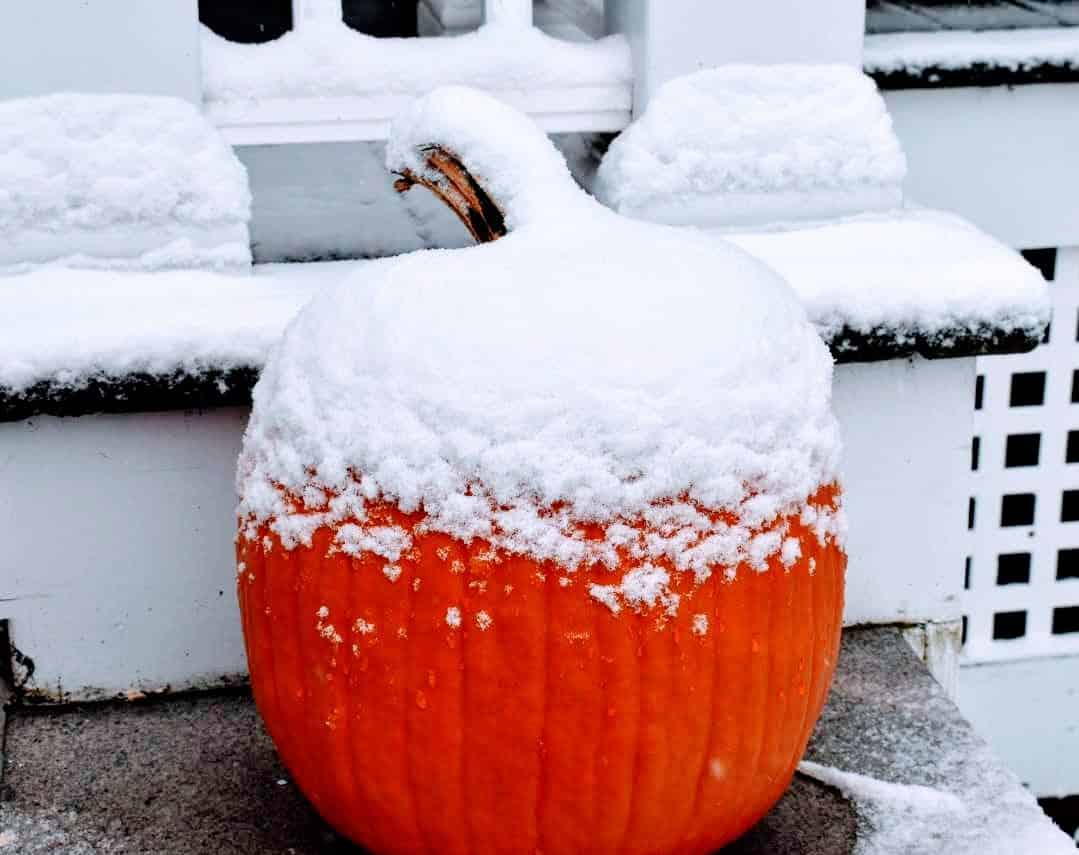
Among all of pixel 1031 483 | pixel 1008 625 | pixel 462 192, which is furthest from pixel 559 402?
pixel 1008 625

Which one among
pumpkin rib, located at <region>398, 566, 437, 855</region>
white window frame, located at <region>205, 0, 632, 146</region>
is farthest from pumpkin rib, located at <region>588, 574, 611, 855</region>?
white window frame, located at <region>205, 0, 632, 146</region>

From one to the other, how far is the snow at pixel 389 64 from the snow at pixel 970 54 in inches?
15.5

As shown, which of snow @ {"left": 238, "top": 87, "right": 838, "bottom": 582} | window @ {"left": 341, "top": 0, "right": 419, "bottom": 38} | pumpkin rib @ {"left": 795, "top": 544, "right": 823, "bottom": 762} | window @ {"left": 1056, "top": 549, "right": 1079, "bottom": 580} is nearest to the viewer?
snow @ {"left": 238, "top": 87, "right": 838, "bottom": 582}

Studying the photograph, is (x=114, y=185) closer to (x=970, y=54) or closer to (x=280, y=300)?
(x=280, y=300)

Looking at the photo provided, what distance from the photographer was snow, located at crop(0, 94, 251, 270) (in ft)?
5.81

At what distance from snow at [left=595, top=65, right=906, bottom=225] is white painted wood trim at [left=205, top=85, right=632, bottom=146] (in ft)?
0.29

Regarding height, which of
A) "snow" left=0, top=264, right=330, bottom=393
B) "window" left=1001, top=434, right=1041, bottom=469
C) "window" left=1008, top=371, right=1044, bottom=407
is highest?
"snow" left=0, top=264, right=330, bottom=393

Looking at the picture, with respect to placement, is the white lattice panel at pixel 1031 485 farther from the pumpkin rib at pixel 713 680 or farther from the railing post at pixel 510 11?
the pumpkin rib at pixel 713 680

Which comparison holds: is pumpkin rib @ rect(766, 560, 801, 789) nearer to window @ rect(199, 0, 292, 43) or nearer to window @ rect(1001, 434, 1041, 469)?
window @ rect(1001, 434, 1041, 469)

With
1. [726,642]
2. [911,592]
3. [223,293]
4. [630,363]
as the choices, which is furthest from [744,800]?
[223,293]

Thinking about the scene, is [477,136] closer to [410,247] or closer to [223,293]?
[223,293]

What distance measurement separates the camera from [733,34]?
76.9 inches

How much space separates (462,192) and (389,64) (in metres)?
0.50

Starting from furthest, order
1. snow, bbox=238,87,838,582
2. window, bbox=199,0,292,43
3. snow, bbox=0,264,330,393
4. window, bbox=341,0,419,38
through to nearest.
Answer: window, bbox=199,0,292,43, window, bbox=341,0,419,38, snow, bbox=0,264,330,393, snow, bbox=238,87,838,582
